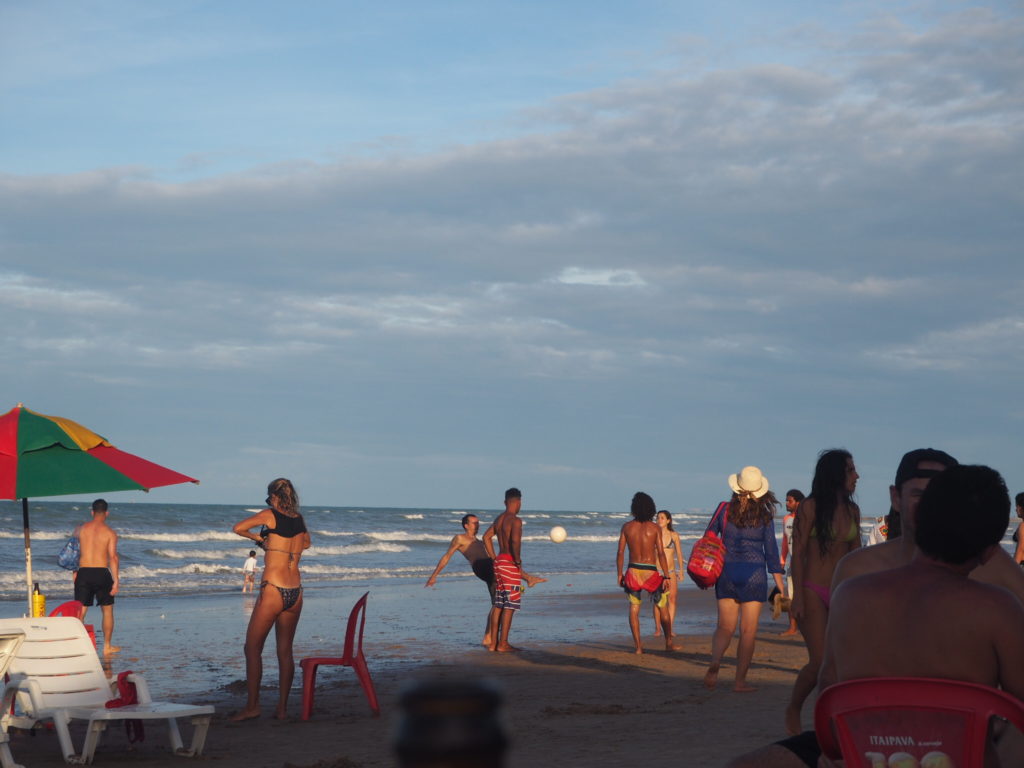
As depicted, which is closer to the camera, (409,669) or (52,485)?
(52,485)

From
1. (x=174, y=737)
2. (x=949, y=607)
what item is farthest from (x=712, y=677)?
(x=949, y=607)

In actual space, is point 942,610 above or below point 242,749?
above

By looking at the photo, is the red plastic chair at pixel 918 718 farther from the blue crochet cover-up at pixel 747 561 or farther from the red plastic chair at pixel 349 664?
the blue crochet cover-up at pixel 747 561

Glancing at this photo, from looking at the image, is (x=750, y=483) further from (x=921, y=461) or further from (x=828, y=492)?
(x=921, y=461)

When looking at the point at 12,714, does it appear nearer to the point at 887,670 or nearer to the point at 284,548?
the point at 284,548

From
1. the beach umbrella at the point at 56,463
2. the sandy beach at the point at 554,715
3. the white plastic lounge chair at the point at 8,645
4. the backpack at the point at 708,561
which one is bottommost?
the sandy beach at the point at 554,715

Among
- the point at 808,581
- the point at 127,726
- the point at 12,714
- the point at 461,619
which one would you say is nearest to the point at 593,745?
the point at 808,581

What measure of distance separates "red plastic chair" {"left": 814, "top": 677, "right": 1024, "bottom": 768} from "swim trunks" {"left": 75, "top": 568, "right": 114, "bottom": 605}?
1111 cm

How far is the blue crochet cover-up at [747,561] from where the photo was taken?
8.84 meters

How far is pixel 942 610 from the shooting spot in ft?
8.65

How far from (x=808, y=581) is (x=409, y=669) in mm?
6305

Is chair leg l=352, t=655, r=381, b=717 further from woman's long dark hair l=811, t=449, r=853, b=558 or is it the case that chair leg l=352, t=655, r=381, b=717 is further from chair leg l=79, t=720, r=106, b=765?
woman's long dark hair l=811, t=449, r=853, b=558

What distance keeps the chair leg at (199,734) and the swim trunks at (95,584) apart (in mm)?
5662

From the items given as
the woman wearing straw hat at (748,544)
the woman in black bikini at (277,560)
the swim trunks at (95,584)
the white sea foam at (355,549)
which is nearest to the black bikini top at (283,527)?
the woman in black bikini at (277,560)
